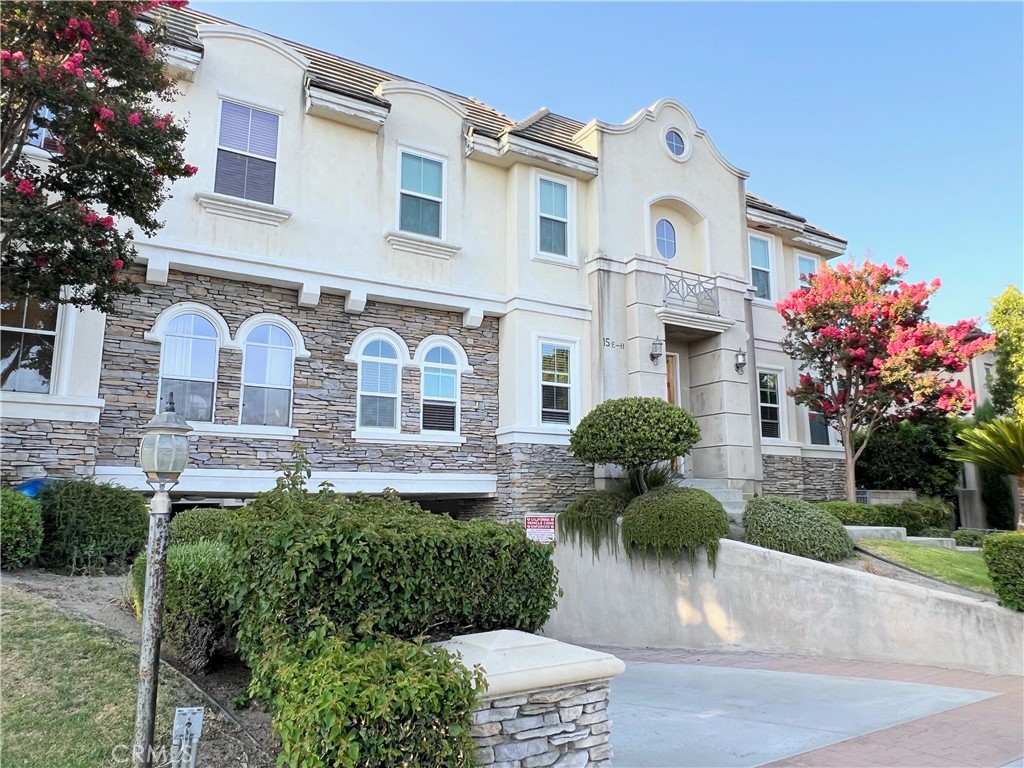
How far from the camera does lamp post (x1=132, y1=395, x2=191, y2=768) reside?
4.10 m

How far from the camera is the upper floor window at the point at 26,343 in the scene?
9.17m

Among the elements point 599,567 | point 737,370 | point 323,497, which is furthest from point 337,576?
point 737,370

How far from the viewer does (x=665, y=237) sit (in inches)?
595

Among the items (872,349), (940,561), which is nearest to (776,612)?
(940,561)

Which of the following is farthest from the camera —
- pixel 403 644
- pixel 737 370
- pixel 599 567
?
pixel 737 370

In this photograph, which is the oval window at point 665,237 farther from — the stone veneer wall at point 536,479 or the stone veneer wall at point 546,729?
the stone veneer wall at point 546,729

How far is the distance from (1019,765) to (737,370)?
9.96m

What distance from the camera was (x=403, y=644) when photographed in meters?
4.11

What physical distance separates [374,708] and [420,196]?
10518mm

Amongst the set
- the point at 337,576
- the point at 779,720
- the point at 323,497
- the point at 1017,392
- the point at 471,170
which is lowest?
the point at 779,720

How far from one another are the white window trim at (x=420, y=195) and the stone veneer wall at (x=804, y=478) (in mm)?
8928

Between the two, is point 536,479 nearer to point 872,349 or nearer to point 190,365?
point 190,365

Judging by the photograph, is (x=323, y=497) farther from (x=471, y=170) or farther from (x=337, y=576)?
(x=471, y=170)

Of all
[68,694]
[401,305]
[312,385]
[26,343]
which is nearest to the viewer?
[68,694]
